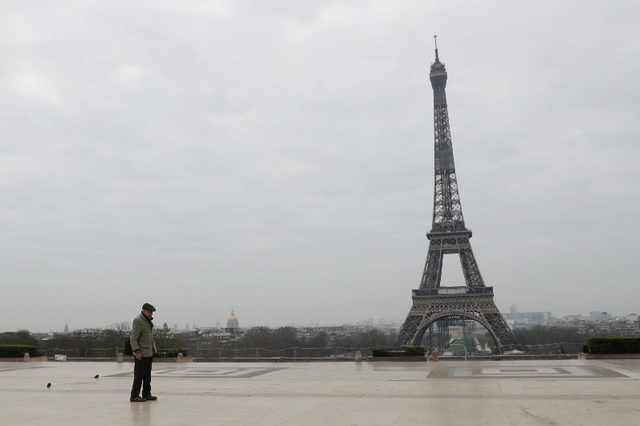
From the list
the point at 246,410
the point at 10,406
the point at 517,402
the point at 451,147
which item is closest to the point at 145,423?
the point at 246,410

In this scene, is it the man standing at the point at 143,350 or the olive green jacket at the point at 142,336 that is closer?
the man standing at the point at 143,350

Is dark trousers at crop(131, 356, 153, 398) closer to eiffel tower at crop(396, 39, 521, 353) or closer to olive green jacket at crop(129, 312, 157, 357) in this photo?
olive green jacket at crop(129, 312, 157, 357)

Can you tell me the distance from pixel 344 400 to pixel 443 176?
68.8 meters

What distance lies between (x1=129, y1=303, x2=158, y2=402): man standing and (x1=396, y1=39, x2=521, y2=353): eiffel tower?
55788 mm

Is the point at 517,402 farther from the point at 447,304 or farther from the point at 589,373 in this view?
the point at 447,304

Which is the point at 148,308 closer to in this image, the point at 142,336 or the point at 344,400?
the point at 142,336

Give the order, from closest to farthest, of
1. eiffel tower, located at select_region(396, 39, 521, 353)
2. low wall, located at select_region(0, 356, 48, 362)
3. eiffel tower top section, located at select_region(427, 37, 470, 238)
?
low wall, located at select_region(0, 356, 48, 362), eiffel tower, located at select_region(396, 39, 521, 353), eiffel tower top section, located at select_region(427, 37, 470, 238)

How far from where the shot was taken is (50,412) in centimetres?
800

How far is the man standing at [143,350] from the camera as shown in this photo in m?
9.43

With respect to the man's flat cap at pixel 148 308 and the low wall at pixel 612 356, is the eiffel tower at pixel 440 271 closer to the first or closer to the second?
the low wall at pixel 612 356

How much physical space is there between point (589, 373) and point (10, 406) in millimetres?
13514

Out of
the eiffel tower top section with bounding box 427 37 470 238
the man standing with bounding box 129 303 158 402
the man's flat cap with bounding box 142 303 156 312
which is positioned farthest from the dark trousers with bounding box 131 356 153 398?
the eiffel tower top section with bounding box 427 37 470 238

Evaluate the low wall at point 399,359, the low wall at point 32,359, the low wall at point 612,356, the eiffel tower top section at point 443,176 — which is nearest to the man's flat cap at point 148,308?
the low wall at point 399,359

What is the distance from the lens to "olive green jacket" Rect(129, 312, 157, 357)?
31.3 feet
